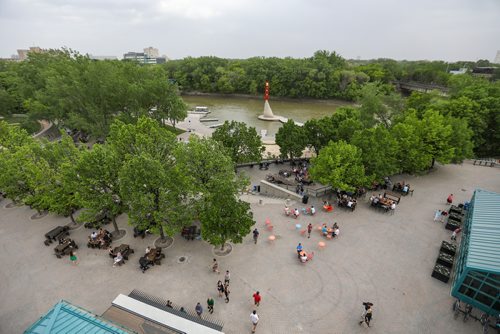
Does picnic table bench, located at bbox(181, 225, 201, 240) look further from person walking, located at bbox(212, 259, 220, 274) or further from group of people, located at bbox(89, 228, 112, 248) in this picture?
group of people, located at bbox(89, 228, 112, 248)

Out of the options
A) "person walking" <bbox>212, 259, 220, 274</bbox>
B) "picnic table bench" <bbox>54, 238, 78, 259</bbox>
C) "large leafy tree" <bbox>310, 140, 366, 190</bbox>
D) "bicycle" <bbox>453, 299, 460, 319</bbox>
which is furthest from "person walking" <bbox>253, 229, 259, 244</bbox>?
"picnic table bench" <bbox>54, 238, 78, 259</bbox>

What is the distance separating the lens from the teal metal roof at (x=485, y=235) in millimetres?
12617

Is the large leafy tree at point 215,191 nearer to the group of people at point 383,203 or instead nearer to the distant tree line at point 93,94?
the group of people at point 383,203

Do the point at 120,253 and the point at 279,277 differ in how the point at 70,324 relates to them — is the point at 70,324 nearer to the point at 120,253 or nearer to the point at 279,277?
the point at 120,253

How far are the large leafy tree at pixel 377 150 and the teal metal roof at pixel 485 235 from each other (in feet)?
22.6

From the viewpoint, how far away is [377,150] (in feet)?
78.3

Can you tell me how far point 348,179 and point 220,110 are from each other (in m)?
58.7

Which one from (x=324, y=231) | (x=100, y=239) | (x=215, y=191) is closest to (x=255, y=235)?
(x=215, y=191)

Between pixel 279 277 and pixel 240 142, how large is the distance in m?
15.7

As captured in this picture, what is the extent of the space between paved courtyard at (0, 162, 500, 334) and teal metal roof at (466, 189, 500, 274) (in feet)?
9.53

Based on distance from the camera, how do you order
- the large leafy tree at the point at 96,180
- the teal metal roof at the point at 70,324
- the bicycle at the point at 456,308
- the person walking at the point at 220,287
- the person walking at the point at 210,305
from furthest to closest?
the large leafy tree at the point at 96,180 → the person walking at the point at 220,287 → the bicycle at the point at 456,308 → the person walking at the point at 210,305 → the teal metal roof at the point at 70,324

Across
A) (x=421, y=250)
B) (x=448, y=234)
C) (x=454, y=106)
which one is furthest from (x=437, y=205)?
(x=454, y=106)

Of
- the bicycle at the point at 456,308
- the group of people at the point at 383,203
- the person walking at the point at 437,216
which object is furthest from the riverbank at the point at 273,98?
the bicycle at the point at 456,308

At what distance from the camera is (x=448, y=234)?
62.7 feet
